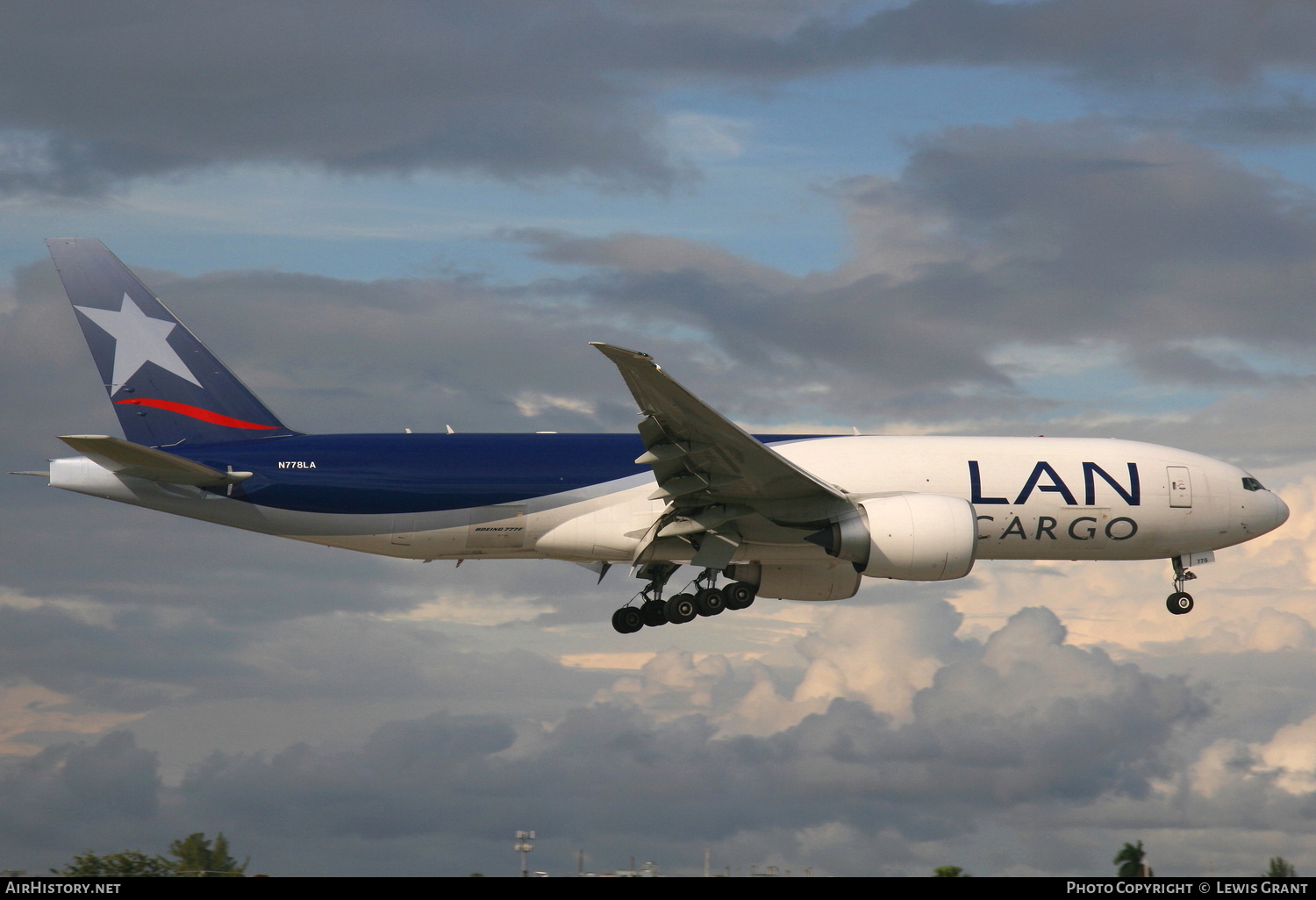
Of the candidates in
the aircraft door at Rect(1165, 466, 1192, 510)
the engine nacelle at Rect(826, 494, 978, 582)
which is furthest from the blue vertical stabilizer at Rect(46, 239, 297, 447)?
the aircraft door at Rect(1165, 466, 1192, 510)

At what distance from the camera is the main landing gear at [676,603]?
33.3m

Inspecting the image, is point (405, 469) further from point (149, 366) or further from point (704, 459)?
point (149, 366)

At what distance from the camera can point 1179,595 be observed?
3497 centimetres

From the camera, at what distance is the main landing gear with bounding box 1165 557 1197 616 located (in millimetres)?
34938

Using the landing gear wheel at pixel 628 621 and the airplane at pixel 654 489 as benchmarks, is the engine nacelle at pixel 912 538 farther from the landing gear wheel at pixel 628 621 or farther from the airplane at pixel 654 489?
the landing gear wheel at pixel 628 621

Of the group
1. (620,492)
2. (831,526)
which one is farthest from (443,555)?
(831,526)

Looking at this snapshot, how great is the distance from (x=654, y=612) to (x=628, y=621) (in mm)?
689

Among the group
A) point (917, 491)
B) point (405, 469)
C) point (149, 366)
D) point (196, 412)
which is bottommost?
point (917, 491)

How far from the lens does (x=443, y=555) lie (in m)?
32.2

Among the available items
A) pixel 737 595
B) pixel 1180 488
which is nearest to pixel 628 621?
pixel 737 595

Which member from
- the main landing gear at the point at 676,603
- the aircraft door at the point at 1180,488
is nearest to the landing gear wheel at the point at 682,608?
the main landing gear at the point at 676,603

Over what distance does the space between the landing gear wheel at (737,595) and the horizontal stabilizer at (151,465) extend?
1203cm

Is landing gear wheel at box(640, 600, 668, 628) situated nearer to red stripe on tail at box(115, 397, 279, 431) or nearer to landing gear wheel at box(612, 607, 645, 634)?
landing gear wheel at box(612, 607, 645, 634)
